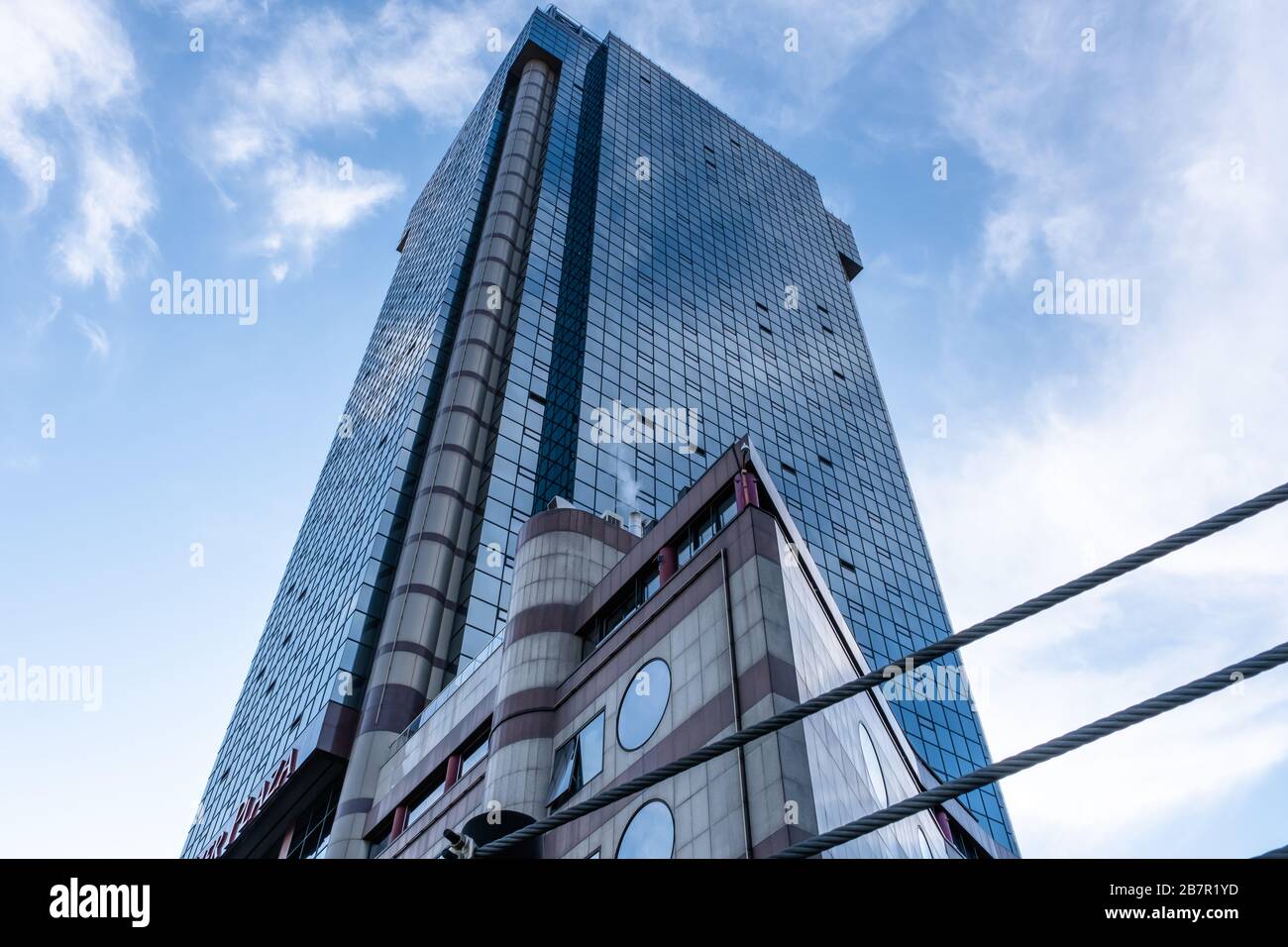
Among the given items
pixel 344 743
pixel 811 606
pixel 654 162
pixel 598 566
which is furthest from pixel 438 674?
pixel 654 162

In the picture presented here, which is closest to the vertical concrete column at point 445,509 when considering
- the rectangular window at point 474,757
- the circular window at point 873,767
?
the rectangular window at point 474,757

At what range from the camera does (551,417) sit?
65.4m

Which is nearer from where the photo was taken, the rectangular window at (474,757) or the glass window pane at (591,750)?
the glass window pane at (591,750)

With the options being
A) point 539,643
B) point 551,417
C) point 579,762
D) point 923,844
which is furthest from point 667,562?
point 551,417

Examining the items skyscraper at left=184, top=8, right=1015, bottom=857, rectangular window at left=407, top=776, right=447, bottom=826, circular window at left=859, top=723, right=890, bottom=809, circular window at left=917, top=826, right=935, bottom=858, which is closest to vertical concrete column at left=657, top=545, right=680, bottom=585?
circular window at left=859, top=723, right=890, bottom=809

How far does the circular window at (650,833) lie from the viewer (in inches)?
788

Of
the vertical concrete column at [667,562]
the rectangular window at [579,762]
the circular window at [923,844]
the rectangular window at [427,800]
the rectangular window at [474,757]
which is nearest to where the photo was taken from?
the rectangular window at [579,762]

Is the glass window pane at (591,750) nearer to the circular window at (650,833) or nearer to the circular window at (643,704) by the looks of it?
the circular window at (643,704)

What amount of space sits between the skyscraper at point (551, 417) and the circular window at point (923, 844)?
690 cm

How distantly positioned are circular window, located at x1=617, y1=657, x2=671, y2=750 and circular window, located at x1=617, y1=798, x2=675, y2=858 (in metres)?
2.04
